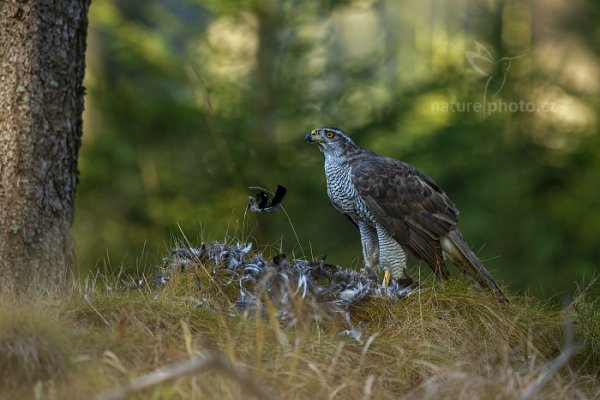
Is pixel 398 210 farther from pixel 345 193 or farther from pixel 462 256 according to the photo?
pixel 462 256

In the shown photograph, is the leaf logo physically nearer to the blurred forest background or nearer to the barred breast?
the blurred forest background

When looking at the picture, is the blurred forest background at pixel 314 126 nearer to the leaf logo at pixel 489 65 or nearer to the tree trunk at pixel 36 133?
the leaf logo at pixel 489 65

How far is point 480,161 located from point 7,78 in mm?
5820

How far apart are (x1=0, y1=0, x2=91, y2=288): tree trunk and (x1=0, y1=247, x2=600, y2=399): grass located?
19.5 inches

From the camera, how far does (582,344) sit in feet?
15.1

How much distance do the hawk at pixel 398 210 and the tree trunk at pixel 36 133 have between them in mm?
1918

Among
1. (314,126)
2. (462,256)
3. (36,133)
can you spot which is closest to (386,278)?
(462,256)

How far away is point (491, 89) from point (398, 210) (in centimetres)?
400

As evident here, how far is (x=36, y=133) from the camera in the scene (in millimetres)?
4918

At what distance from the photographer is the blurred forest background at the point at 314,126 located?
28.6ft

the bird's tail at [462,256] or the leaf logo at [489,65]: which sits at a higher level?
the leaf logo at [489,65]

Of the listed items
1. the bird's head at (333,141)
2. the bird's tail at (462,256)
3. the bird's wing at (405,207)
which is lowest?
the bird's tail at (462,256)

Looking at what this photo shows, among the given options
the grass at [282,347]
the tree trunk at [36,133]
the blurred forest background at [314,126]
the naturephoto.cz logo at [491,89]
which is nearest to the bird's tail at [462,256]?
the grass at [282,347]

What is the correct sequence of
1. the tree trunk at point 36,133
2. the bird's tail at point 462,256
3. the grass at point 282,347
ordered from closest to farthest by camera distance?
1. the grass at point 282,347
2. the tree trunk at point 36,133
3. the bird's tail at point 462,256
